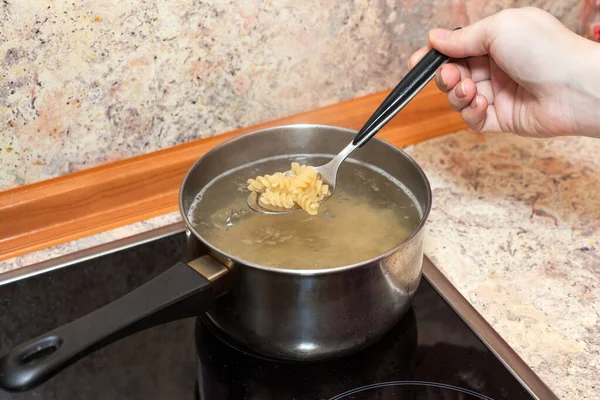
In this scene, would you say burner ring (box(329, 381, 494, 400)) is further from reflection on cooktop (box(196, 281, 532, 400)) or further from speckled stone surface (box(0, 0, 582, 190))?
speckled stone surface (box(0, 0, 582, 190))

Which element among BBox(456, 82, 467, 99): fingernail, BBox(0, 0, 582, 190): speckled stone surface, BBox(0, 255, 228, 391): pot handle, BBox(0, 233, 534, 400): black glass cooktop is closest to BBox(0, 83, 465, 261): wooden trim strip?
BBox(0, 0, 582, 190): speckled stone surface

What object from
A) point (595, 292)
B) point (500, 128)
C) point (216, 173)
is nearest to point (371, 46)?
point (500, 128)

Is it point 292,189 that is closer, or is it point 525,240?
point 292,189

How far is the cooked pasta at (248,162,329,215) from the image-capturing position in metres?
0.72

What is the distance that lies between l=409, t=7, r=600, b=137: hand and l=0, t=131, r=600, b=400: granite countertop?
0.12m

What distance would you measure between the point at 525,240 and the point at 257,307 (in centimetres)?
42

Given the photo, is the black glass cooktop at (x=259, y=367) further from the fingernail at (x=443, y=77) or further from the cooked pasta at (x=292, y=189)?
the fingernail at (x=443, y=77)

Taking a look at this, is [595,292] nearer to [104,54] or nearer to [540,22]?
→ [540,22]

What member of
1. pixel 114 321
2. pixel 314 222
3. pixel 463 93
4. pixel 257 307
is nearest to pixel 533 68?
pixel 463 93

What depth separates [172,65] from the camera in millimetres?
847

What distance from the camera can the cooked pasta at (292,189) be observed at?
0.72 meters

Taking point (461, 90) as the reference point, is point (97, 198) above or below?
below

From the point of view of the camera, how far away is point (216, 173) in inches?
30.6

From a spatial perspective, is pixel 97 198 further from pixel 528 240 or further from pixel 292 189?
pixel 528 240
